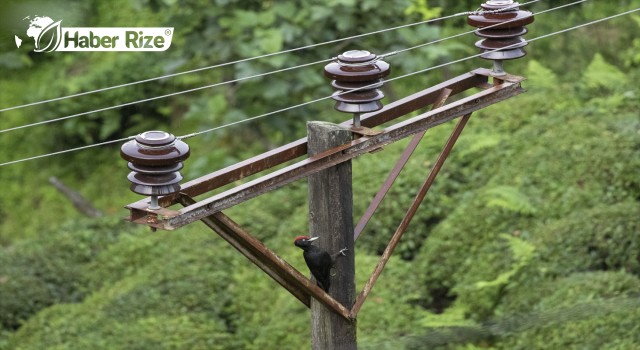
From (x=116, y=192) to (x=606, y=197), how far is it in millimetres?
9925

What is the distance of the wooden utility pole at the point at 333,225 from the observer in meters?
5.38

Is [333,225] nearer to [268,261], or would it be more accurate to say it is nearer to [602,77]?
[268,261]

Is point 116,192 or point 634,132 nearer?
point 634,132

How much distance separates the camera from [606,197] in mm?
10852

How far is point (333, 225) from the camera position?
5527 millimetres

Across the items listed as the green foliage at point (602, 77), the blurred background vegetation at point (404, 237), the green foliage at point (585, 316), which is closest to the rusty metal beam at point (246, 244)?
the green foliage at point (585, 316)

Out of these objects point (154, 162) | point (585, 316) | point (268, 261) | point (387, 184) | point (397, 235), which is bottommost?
point (585, 316)

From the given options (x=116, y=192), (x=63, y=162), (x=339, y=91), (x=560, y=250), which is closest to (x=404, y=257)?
(x=560, y=250)

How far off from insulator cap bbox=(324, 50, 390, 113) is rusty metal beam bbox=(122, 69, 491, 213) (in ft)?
0.62

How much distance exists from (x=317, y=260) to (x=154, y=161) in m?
1.16

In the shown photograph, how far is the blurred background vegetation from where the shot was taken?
9.57 meters

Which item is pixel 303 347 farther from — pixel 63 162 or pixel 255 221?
pixel 63 162

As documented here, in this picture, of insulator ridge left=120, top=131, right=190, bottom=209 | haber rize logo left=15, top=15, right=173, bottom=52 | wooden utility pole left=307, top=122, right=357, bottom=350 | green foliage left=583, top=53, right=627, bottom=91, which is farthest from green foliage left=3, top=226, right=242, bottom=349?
green foliage left=583, top=53, right=627, bottom=91

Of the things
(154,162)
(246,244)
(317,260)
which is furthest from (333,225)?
(154,162)
